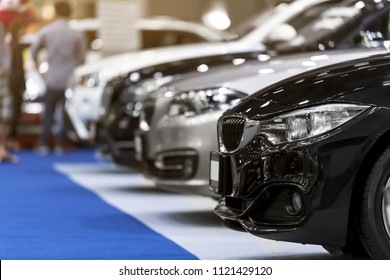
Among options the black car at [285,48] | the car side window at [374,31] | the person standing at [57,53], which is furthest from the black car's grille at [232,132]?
the person standing at [57,53]

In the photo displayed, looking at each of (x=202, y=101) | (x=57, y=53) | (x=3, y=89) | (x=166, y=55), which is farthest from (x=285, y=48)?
(x=57, y=53)

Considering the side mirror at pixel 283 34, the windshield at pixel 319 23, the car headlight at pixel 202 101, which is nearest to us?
the car headlight at pixel 202 101

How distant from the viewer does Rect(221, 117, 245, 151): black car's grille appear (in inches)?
229

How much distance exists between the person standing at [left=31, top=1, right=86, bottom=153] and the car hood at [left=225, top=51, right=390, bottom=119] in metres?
9.26

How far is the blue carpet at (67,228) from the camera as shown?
6176 millimetres

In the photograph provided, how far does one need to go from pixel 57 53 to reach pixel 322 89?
988cm

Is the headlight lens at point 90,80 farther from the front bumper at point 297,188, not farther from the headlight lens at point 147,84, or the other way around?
the front bumper at point 297,188

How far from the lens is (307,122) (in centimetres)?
546

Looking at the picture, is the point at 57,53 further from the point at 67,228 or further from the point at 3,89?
the point at 67,228

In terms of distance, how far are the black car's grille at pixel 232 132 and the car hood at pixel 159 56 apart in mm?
3826

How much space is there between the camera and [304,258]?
6.10 meters
